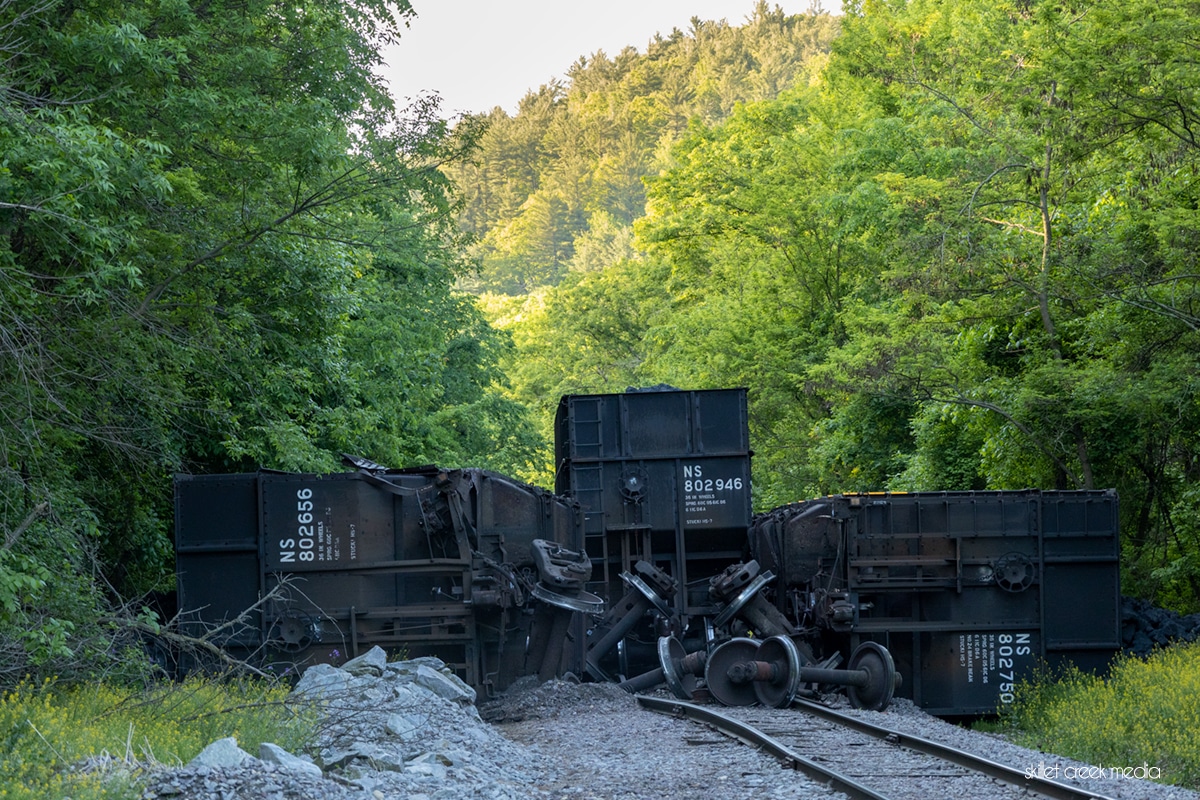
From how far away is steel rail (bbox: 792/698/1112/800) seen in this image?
344 inches

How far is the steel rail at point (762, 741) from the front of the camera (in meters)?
9.00

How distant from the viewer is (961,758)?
10344 mm

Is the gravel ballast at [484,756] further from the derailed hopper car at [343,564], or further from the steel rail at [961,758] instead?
the derailed hopper car at [343,564]

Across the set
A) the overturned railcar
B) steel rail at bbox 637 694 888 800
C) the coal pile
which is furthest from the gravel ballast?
the coal pile

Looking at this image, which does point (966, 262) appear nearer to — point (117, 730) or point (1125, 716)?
point (1125, 716)

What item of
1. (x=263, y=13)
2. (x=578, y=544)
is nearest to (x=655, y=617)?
(x=578, y=544)

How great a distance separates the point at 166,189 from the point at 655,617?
9.19 m

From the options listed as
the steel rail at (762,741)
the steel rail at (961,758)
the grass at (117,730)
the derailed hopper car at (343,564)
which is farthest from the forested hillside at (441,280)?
the steel rail at (961,758)

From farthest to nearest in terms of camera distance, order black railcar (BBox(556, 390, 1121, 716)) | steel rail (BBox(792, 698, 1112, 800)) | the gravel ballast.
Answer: black railcar (BBox(556, 390, 1121, 716)) → steel rail (BBox(792, 698, 1112, 800)) → the gravel ballast

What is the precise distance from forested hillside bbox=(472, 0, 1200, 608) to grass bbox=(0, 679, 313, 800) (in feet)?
34.1

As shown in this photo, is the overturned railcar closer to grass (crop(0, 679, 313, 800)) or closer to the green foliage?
grass (crop(0, 679, 313, 800))

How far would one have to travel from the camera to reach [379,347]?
79.3ft

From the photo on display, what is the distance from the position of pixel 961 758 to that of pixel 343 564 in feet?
24.3

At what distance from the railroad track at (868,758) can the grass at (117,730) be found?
13.3ft
